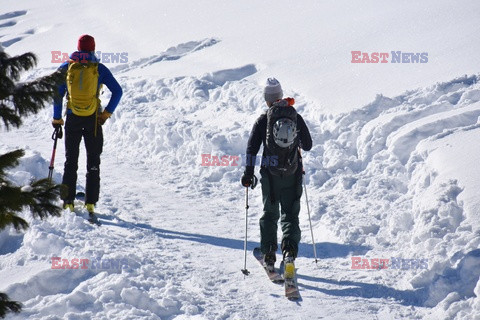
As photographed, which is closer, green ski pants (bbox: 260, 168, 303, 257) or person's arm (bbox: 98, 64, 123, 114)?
green ski pants (bbox: 260, 168, 303, 257)

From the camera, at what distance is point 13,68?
140 inches

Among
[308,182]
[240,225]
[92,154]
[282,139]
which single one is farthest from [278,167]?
[308,182]

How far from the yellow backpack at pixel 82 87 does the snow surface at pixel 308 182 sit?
4.74 feet

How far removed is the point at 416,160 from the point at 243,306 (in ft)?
13.4

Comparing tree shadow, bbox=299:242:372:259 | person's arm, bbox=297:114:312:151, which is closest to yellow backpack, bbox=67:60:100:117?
person's arm, bbox=297:114:312:151

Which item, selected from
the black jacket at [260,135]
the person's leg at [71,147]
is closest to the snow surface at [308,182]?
the person's leg at [71,147]

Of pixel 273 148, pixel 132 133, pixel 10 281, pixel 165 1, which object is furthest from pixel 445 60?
pixel 165 1

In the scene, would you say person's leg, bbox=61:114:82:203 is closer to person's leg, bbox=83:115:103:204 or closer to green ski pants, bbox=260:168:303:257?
person's leg, bbox=83:115:103:204

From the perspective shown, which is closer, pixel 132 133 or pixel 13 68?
pixel 13 68

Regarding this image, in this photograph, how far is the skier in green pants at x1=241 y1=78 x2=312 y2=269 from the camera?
648 cm

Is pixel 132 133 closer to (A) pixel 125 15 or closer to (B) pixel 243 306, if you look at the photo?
(B) pixel 243 306

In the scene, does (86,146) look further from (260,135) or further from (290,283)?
(290,283)

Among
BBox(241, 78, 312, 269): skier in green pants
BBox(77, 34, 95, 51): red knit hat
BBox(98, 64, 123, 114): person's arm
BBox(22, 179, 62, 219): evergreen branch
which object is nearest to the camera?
BBox(22, 179, 62, 219): evergreen branch

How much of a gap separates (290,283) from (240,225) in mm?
2349
